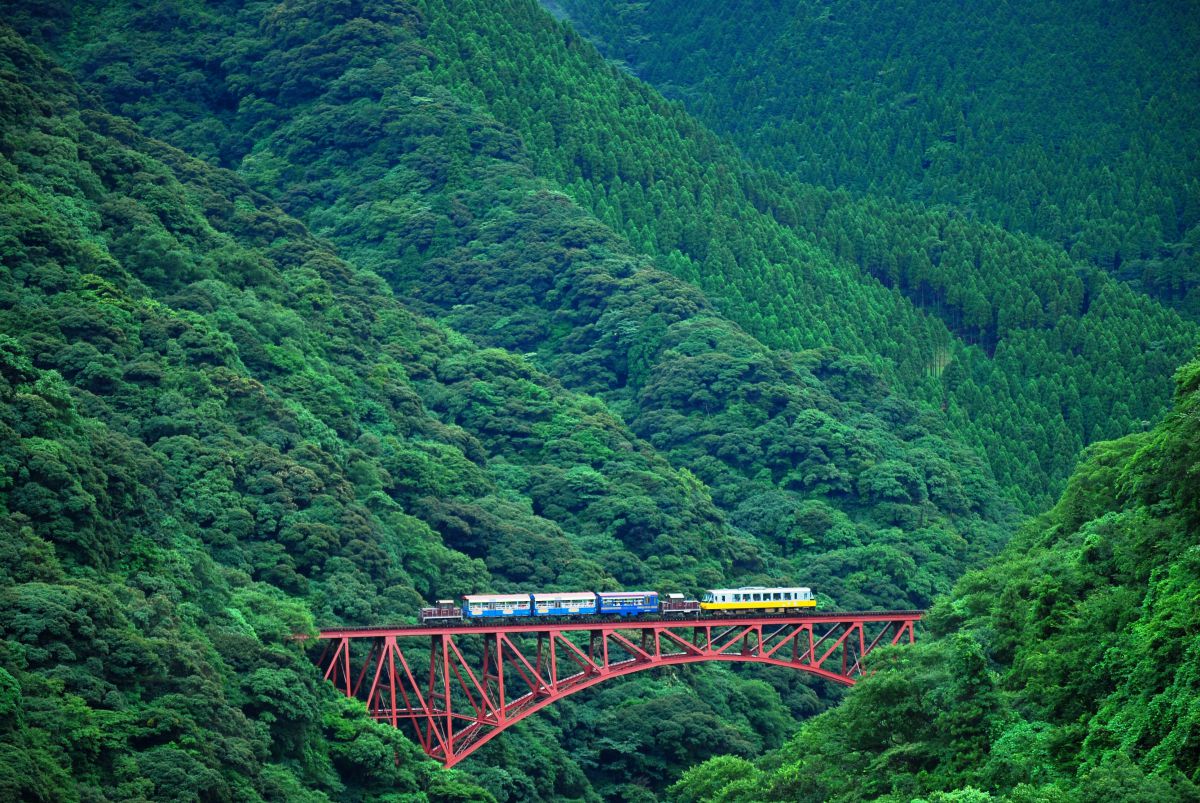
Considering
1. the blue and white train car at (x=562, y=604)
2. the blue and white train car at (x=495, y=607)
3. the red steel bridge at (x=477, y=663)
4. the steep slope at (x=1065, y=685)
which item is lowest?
the steep slope at (x=1065, y=685)

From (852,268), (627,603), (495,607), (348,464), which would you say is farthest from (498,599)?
(852,268)

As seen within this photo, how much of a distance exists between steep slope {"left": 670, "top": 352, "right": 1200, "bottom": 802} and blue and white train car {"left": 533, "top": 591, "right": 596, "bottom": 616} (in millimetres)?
12775

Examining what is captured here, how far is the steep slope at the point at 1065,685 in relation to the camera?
49906mm

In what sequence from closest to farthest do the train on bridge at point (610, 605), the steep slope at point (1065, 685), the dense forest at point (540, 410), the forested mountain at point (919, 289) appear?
the steep slope at point (1065, 685)
the dense forest at point (540, 410)
the train on bridge at point (610, 605)
the forested mountain at point (919, 289)

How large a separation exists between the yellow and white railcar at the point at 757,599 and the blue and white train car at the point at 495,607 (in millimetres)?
8764

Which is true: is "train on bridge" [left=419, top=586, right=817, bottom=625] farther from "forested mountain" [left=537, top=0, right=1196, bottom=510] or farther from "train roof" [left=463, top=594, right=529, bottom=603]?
"forested mountain" [left=537, top=0, right=1196, bottom=510]

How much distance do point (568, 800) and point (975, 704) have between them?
28321 millimetres

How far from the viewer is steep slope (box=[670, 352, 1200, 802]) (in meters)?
49.9

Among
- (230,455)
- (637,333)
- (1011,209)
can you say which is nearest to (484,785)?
(230,455)

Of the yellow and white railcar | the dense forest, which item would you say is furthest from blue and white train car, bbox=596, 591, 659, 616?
the dense forest

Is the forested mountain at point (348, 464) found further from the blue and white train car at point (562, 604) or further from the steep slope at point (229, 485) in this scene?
the blue and white train car at point (562, 604)

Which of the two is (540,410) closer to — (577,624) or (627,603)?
(627,603)

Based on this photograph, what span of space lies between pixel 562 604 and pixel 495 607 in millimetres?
3007

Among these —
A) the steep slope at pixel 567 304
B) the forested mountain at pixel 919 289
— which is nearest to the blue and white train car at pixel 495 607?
the steep slope at pixel 567 304
